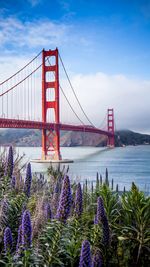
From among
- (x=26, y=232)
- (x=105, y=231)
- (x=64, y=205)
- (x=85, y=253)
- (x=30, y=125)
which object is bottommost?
(x=105, y=231)

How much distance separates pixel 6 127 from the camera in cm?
3147

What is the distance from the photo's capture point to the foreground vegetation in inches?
141

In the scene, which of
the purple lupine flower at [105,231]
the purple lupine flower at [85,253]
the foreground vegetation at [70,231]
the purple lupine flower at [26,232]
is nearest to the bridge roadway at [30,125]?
the foreground vegetation at [70,231]

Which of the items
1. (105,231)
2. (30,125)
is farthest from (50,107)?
(105,231)

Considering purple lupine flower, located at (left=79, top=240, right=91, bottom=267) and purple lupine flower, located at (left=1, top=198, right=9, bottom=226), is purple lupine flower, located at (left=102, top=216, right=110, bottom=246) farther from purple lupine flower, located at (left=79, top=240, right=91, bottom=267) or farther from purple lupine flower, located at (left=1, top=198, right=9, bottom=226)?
purple lupine flower, located at (left=79, top=240, right=91, bottom=267)

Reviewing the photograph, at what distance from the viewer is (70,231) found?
4473mm

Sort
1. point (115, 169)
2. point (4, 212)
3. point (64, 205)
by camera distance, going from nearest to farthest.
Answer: point (64, 205)
point (4, 212)
point (115, 169)

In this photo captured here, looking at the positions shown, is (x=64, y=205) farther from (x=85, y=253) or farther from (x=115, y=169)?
(x=115, y=169)

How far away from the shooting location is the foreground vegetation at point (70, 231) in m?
3.59

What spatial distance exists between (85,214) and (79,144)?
10916 centimetres

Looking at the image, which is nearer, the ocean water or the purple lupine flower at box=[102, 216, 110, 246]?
the purple lupine flower at box=[102, 216, 110, 246]

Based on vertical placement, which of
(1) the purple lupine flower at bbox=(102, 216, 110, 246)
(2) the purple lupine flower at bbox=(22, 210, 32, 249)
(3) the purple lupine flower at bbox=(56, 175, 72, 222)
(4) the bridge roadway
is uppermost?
(4) the bridge roadway

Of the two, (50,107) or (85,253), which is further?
(50,107)

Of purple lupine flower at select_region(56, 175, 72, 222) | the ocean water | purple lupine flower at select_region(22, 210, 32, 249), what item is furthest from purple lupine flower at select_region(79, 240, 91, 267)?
the ocean water
